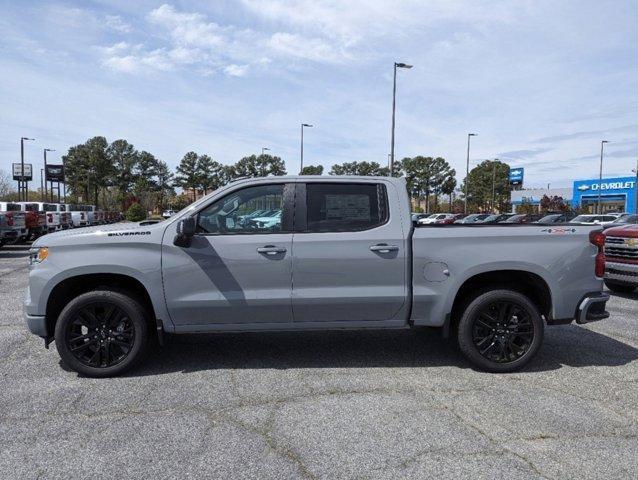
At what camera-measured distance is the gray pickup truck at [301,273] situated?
463cm

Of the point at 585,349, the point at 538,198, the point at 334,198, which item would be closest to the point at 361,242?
the point at 334,198

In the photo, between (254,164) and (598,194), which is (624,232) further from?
(254,164)

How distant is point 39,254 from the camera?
4.64 meters

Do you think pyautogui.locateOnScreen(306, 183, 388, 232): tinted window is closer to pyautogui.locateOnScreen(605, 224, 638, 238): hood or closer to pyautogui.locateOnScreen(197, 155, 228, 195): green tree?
pyautogui.locateOnScreen(605, 224, 638, 238): hood

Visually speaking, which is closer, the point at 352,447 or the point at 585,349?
the point at 352,447

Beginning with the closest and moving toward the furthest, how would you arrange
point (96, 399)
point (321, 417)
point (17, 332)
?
point (321, 417), point (96, 399), point (17, 332)

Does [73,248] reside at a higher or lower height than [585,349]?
higher

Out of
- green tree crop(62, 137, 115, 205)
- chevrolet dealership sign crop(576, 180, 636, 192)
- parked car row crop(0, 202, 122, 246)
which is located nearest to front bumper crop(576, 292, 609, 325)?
parked car row crop(0, 202, 122, 246)

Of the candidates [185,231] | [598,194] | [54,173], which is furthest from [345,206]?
[54,173]

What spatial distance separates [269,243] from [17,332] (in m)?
3.88

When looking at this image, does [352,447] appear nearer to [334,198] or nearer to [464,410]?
[464,410]

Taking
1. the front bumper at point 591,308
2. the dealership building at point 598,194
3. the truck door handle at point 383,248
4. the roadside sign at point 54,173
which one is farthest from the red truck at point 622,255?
the roadside sign at point 54,173

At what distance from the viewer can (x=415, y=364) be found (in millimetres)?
5141

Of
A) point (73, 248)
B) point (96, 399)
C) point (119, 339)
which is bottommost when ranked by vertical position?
point (96, 399)
